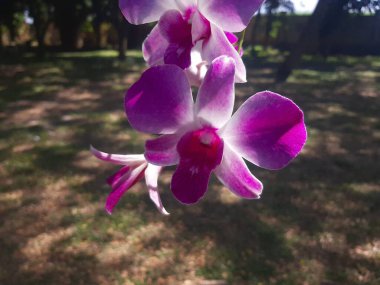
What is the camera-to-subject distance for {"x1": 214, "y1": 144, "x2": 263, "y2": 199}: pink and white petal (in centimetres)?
54

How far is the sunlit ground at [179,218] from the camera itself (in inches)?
113

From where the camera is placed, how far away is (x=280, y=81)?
24.5ft

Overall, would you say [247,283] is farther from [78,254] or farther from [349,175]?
[349,175]

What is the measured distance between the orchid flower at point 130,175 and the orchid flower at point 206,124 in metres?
0.15

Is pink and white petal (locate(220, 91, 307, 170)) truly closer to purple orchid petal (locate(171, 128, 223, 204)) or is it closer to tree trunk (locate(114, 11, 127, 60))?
purple orchid petal (locate(171, 128, 223, 204))

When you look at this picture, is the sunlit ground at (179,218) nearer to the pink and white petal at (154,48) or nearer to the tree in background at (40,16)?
the pink and white petal at (154,48)

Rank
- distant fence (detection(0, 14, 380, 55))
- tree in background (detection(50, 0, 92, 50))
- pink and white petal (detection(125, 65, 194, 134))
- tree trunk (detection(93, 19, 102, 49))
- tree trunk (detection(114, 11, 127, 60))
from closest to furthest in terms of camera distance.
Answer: pink and white petal (detection(125, 65, 194, 134))
distant fence (detection(0, 14, 380, 55))
tree trunk (detection(114, 11, 127, 60))
tree in background (detection(50, 0, 92, 50))
tree trunk (detection(93, 19, 102, 49))

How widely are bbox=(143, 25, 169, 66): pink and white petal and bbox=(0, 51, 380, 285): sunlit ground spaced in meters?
2.38

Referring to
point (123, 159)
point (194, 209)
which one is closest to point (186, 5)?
point (123, 159)

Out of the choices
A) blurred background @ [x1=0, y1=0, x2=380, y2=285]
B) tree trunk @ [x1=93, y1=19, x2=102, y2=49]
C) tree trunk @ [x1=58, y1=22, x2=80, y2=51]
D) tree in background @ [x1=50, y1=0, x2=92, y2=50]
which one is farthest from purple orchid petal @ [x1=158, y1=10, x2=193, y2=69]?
tree trunk @ [x1=58, y1=22, x2=80, y2=51]

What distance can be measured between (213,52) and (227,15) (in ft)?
0.16

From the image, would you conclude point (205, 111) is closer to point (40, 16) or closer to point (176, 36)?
point (176, 36)

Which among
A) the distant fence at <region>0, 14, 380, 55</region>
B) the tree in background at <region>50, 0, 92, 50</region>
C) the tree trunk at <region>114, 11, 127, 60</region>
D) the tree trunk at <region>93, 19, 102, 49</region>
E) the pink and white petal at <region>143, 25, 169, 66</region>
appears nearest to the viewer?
the pink and white petal at <region>143, 25, 169, 66</region>

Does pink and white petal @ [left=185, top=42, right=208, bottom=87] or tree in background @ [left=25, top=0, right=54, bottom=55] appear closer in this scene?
pink and white petal @ [left=185, top=42, right=208, bottom=87]
